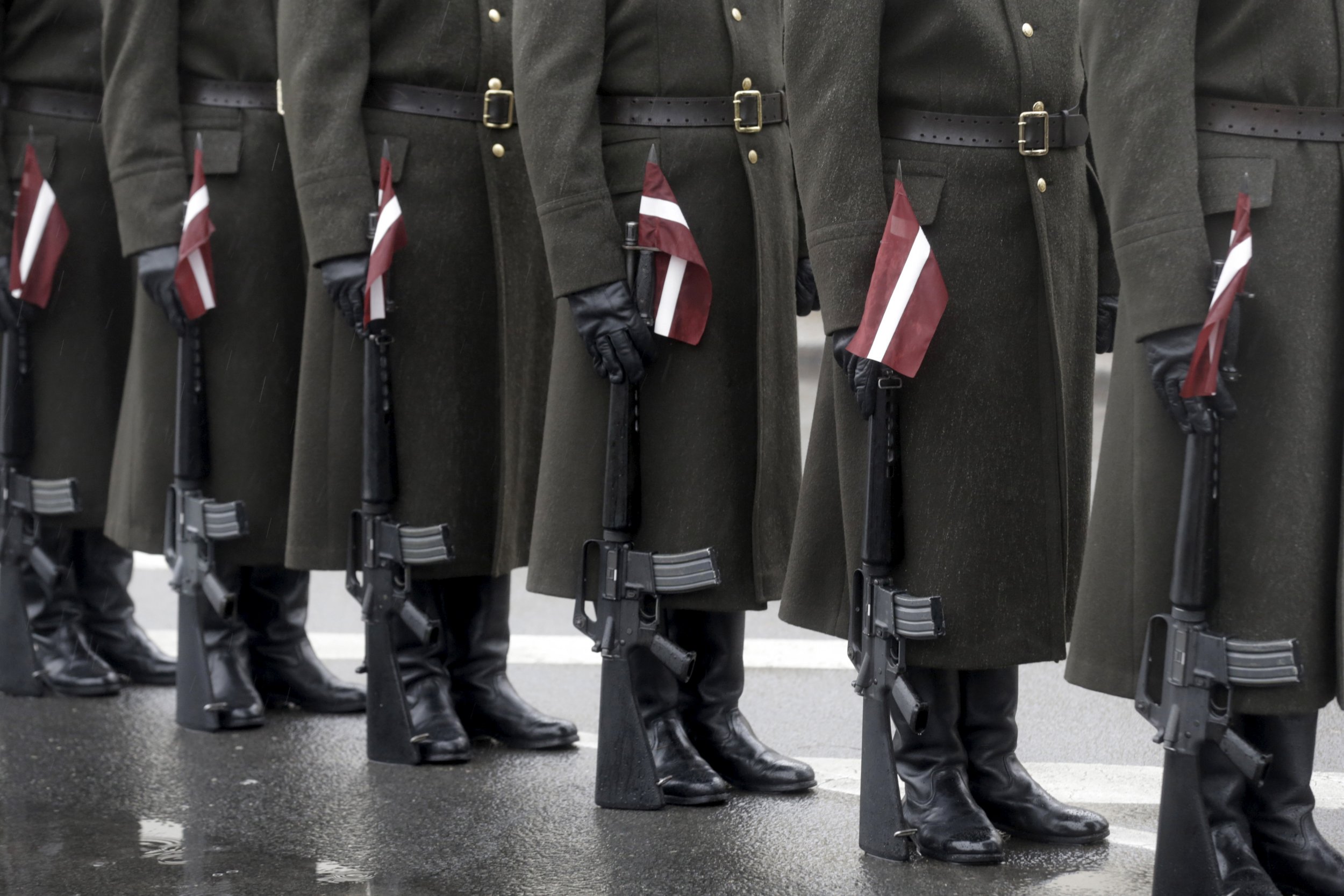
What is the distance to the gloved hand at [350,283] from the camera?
195 inches

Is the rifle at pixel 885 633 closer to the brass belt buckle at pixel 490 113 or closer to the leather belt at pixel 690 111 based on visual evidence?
the leather belt at pixel 690 111

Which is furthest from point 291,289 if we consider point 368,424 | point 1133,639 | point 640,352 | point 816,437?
point 1133,639

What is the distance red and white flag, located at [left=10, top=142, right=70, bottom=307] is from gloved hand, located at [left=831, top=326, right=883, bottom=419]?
2.75 m

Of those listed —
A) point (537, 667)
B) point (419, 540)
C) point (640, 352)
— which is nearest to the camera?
point (640, 352)

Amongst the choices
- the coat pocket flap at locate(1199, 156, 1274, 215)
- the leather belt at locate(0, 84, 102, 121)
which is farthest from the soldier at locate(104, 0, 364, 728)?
the coat pocket flap at locate(1199, 156, 1274, 215)

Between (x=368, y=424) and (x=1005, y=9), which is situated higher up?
(x=1005, y=9)

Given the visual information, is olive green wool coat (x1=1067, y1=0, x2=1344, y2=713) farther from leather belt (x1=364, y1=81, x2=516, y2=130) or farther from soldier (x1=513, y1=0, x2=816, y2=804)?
leather belt (x1=364, y1=81, x2=516, y2=130)

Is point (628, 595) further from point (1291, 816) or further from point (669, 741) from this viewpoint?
point (1291, 816)

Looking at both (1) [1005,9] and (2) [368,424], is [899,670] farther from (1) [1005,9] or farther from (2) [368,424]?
(2) [368,424]

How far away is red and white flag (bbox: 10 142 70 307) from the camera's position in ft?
19.0

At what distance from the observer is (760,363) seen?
457cm

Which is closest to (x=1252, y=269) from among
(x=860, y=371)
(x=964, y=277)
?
(x=964, y=277)

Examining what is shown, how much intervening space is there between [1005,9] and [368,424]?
1915 millimetres

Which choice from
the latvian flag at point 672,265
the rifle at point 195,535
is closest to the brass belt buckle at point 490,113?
the latvian flag at point 672,265
